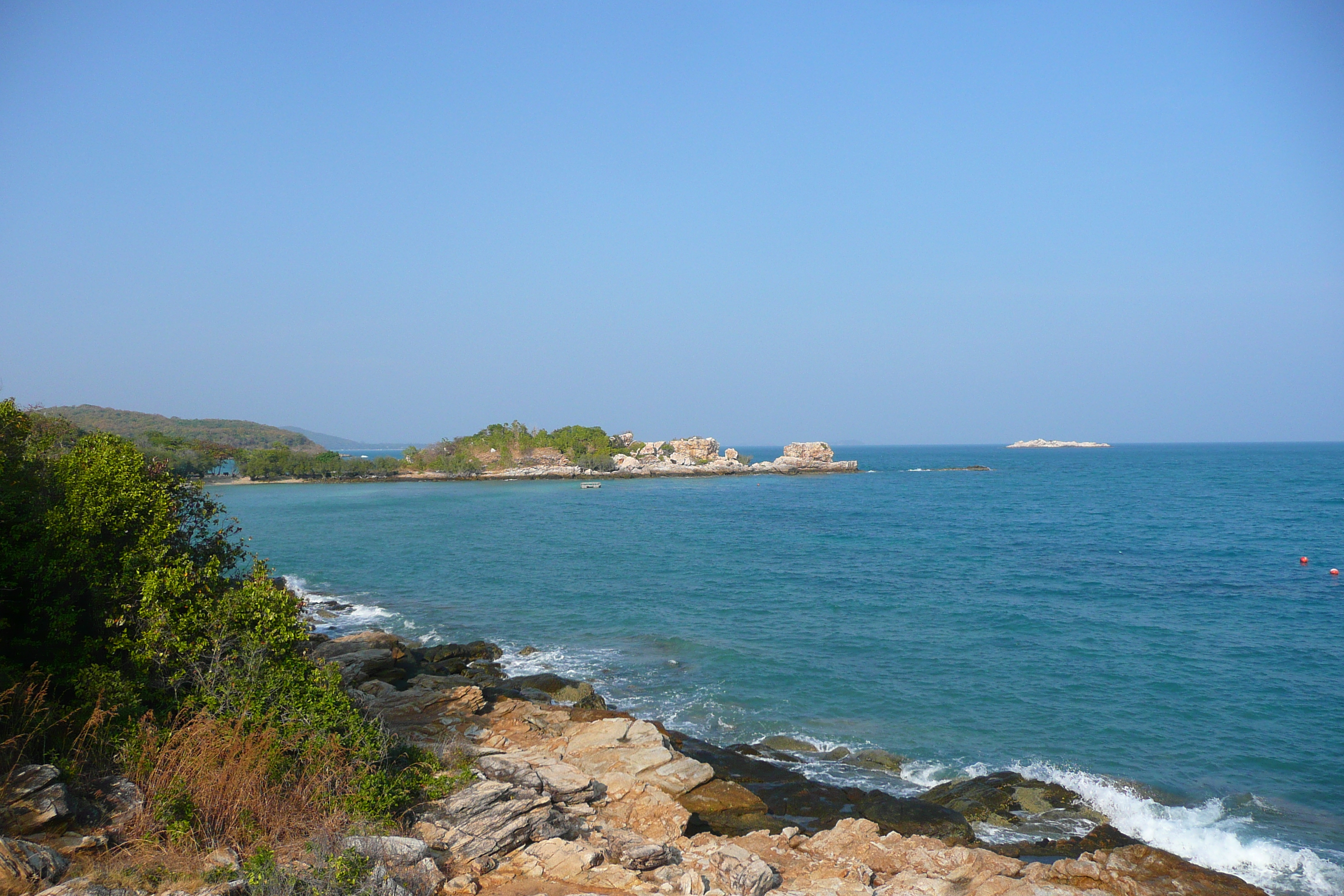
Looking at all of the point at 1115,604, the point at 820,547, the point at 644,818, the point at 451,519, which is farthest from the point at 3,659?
the point at 451,519

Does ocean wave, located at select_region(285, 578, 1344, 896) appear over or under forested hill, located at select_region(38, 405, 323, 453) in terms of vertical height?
under

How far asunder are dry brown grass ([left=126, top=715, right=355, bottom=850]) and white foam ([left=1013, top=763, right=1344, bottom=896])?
14438mm

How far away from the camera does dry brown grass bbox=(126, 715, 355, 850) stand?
9.59 meters

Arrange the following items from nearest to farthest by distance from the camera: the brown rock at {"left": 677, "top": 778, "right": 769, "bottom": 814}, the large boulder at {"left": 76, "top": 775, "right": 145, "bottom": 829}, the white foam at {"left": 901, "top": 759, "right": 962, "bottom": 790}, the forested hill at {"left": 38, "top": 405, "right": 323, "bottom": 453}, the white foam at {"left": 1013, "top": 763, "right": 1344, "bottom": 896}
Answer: the large boulder at {"left": 76, "top": 775, "right": 145, "bottom": 829}, the white foam at {"left": 1013, "top": 763, "right": 1344, "bottom": 896}, the brown rock at {"left": 677, "top": 778, "right": 769, "bottom": 814}, the white foam at {"left": 901, "top": 759, "right": 962, "bottom": 790}, the forested hill at {"left": 38, "top": 405, "right": 323, "bottom": 453}

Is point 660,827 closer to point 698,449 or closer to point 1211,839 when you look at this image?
point 1211,839

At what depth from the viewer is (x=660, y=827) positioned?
12.8 meters

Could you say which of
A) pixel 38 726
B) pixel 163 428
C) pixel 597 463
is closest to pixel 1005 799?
pixel 38 726

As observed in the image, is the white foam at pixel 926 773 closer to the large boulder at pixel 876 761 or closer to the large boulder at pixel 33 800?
the large boulder at pixel 876 761

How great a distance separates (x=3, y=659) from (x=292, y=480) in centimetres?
11908

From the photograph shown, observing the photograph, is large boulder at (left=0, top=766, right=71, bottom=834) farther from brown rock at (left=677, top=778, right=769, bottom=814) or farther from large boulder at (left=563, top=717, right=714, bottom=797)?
brown rock at (left=677, top=778, right=769, bottom=814)

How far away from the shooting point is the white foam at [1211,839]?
12.5 m

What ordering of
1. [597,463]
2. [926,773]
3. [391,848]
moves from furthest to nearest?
[597,463]
[926,773]
[391,848]

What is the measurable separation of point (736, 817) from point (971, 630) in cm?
1643

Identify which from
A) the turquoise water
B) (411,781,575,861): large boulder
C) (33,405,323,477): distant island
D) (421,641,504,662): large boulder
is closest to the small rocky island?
(33,405,323,477): distant island
